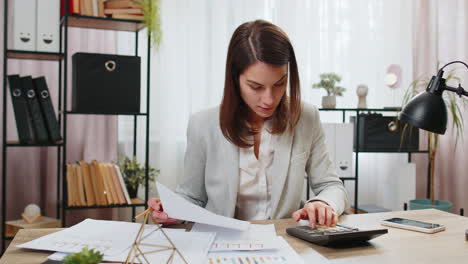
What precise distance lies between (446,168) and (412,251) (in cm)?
251

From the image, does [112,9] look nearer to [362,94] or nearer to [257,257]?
[362,94]

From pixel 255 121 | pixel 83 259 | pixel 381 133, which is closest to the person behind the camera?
pixel 83 259

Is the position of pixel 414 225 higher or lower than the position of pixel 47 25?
lower

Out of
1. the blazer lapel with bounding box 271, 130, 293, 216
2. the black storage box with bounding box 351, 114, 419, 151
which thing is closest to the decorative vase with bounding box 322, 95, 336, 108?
the black storage box with bounding box 351, 114, 419, 151

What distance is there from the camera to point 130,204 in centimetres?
238

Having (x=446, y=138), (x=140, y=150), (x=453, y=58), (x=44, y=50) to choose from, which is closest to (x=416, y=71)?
(x=453, y=58)

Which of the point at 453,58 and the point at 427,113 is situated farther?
the point at 453,58

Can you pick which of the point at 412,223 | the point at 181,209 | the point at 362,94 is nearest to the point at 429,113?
the point at 412,223

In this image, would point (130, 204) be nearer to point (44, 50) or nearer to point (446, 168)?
point (44, 50)

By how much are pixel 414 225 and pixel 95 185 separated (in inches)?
66.7

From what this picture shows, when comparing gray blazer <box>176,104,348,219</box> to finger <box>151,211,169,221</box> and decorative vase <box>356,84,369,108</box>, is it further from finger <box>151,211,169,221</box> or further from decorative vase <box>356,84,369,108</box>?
decorative vase <box>356,84,369,108</box>

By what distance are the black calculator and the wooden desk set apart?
2cm

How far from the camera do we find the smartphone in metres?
1.15

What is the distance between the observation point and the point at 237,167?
4.70 ft
